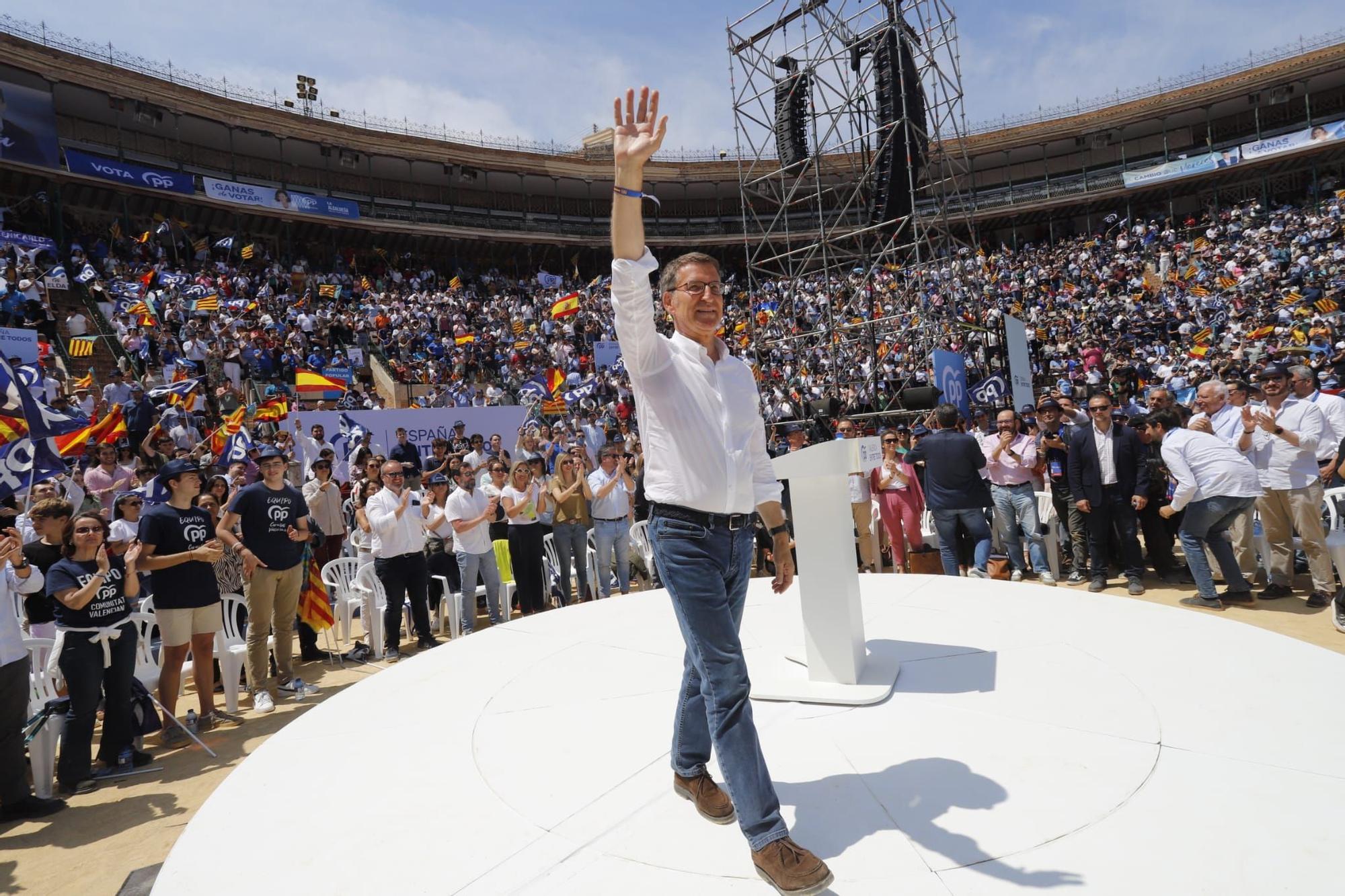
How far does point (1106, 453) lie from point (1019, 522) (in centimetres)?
114

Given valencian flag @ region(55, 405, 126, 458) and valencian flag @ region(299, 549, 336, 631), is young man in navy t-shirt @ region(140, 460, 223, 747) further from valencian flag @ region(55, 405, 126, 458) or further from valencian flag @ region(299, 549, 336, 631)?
valencian flag @ region(55, 405, 126, 458)

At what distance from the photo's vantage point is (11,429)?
527 cm

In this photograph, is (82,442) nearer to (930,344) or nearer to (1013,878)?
(1013,878)

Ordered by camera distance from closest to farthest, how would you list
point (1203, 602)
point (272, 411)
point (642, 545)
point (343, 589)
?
point (1203, 602), point (343, 589), point (642, 545), point (272, 411)

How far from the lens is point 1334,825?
76.6 inches

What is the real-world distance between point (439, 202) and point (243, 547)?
2767 cm

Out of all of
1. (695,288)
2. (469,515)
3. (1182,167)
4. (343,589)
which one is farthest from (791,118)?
(1182,167)

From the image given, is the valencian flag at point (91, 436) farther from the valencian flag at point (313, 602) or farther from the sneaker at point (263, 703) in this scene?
the sneaker at point (263, 703)

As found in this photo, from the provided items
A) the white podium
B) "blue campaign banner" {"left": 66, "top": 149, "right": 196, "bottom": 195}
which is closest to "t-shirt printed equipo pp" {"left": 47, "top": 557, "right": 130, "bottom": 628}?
the white podium

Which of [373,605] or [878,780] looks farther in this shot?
[373,605]

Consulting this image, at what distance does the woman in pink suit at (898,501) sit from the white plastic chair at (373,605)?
5.14m

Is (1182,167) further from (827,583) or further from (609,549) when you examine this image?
(827,583)

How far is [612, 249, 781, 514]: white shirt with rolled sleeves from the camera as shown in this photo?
2053 mm

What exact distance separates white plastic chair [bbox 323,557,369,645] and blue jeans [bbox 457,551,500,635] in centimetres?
97
